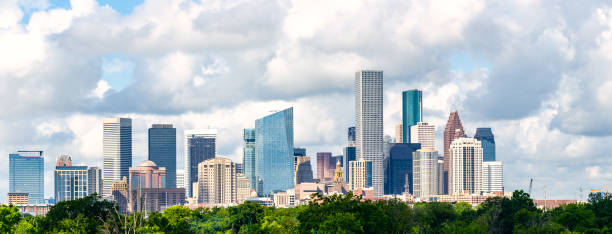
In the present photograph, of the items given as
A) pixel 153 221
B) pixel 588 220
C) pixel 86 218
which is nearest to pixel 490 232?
pixel 588 220

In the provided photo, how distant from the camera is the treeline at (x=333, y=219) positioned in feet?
356

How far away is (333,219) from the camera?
355 feet

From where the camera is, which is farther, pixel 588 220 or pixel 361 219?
pixel 588 220

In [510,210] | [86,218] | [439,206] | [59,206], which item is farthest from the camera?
[439,206]

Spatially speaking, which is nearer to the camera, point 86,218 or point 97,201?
point 86,218

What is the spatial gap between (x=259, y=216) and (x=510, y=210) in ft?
152

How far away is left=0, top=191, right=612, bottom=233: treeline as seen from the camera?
108m

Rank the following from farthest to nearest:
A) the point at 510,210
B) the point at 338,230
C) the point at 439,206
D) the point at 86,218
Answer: the point at 439,206
the point at 510,210
the point at 86,218
the point at 338,230

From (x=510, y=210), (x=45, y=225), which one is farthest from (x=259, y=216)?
(x=45, y=225)

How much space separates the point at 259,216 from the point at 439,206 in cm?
3312

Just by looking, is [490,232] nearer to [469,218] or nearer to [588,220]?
[588,220]

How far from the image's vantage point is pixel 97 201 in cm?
12000

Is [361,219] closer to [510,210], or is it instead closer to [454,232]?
[454,232]

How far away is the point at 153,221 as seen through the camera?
12262 centimetres
